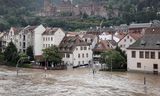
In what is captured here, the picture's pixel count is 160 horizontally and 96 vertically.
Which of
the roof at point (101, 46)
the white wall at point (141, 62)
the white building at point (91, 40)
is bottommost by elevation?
the white wall at point (141, 62)

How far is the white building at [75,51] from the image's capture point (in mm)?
67500

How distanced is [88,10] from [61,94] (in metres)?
130

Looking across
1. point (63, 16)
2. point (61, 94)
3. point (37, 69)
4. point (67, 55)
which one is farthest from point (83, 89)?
point (63, 16)

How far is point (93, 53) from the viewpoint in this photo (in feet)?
241

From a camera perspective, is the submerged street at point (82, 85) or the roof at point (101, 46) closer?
the submerged street at point (82, 85)

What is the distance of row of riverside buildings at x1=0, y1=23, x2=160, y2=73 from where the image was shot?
5472cm

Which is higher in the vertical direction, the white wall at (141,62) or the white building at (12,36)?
the white building at (12,36)

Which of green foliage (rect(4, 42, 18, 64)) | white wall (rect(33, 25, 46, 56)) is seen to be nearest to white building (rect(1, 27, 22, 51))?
white wall (rect(33, 25, 46, 56))

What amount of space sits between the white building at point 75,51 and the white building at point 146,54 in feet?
42.1

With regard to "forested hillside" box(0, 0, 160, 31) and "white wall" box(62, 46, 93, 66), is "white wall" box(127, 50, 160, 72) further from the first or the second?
"forested hillside" box(0, 0, 160, 31)

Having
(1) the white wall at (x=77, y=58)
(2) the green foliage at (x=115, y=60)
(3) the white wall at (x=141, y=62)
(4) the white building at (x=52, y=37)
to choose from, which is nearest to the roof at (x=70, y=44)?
(1) the white wall at (x=77, y=58)

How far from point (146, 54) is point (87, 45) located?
57.9 feet

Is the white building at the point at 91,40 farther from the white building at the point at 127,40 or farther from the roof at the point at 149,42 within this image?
the roof at the point at 149,42

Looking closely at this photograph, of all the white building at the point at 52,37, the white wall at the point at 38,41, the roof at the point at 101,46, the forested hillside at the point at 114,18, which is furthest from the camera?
the forested hillside at the point at 114,18
